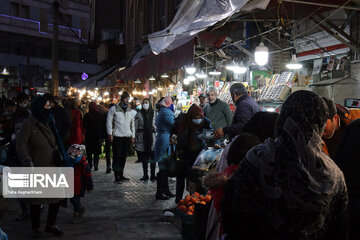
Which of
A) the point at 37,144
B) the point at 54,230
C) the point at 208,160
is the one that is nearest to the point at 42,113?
the point at 37,144

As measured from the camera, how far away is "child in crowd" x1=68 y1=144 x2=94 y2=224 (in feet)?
19.8

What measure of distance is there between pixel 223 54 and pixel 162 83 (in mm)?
7190

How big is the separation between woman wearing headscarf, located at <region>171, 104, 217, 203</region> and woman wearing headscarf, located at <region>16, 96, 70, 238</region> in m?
2.25

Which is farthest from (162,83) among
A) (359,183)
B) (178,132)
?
(359,183)

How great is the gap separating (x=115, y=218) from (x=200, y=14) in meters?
3.81

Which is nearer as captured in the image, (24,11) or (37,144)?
(37,144)

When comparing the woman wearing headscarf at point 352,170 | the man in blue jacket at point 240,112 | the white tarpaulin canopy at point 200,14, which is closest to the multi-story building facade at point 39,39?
the white tarpaulin canopy at point 200,14

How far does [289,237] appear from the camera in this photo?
2.28 meters

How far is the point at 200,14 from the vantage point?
20.1 feet

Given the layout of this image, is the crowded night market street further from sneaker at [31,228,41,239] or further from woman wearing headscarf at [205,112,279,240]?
sneaker at [31,228,41,239]

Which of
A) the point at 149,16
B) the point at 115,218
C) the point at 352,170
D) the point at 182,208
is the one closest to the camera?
the point at 352,170

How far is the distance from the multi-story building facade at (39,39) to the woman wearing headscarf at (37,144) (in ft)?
124

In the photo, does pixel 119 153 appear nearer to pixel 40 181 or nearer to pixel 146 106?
pixel 146 106

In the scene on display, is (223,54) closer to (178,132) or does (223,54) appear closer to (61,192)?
(178,132)
